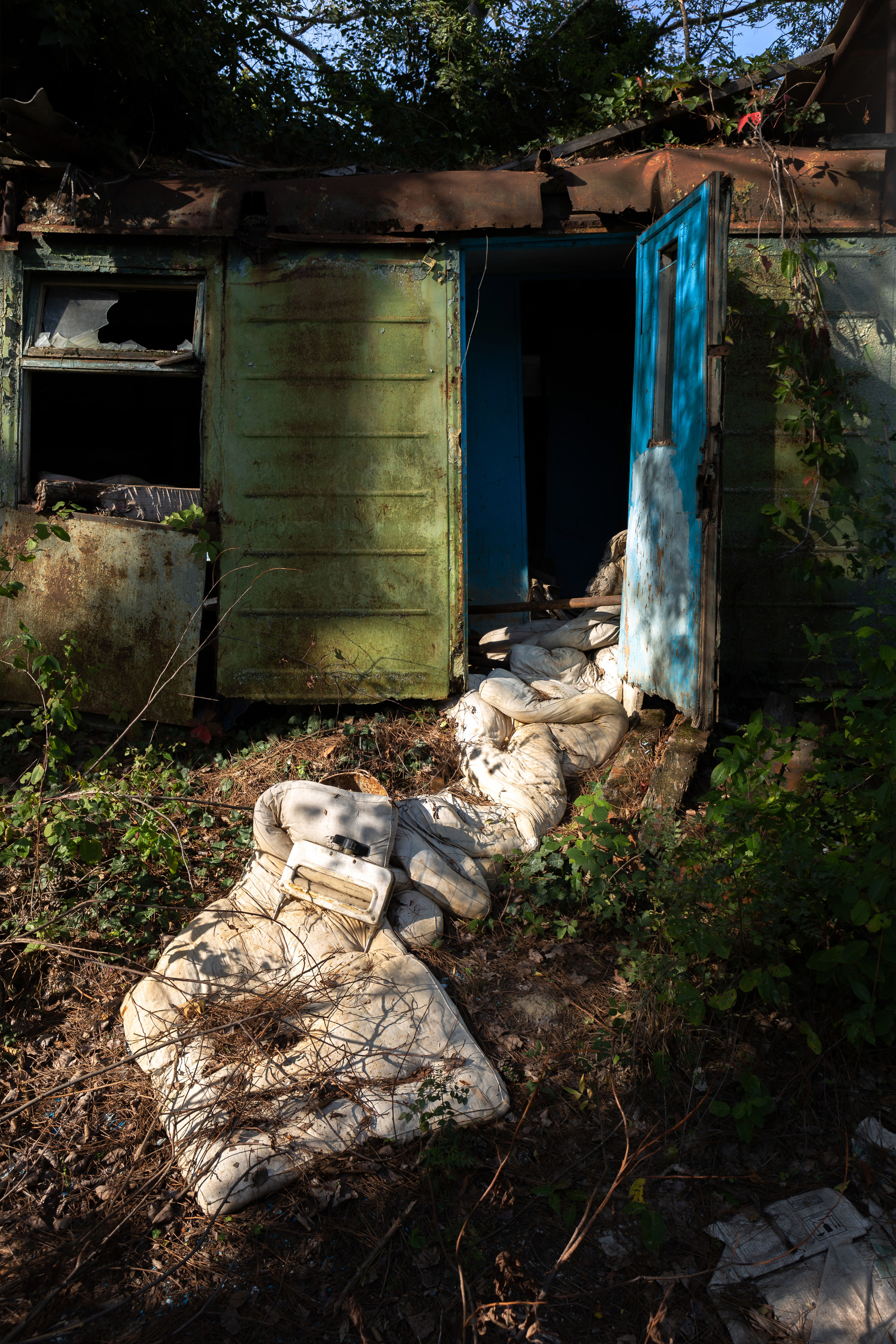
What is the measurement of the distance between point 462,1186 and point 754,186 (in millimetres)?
4847

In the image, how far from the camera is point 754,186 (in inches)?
180

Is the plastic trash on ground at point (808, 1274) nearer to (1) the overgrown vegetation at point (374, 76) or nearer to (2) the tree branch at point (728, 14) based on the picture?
(1) the overgrown vegetation at point (374, 76)

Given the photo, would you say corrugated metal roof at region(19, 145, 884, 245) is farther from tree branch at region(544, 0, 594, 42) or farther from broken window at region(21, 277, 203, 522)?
tree branch at region(544, 0, 594, 42)

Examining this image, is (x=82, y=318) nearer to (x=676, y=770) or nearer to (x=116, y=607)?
(x=116, y=607)

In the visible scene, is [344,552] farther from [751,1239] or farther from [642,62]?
[642,62]

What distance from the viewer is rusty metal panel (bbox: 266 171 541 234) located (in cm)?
456

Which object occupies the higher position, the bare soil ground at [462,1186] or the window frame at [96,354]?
the window frame at [96,354]

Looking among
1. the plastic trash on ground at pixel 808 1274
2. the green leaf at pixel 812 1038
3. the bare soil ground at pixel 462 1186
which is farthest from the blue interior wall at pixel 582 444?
the plastic trash on ground at pixel 808 1274

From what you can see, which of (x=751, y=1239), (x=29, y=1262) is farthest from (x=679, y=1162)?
(x=29, y=1262)

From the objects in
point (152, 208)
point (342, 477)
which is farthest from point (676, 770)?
point (152, 208)

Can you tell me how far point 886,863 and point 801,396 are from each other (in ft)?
9.43

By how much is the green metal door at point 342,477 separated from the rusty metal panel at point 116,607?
236 mm

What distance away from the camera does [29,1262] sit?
2316 millimetres

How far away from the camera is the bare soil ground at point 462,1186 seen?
7.28 feet
